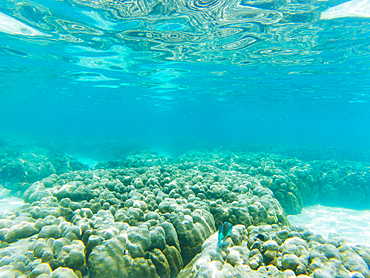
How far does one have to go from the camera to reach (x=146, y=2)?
8.48 m

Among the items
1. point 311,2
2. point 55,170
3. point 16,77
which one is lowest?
point 55,170

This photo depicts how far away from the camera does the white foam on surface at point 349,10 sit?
332 inches

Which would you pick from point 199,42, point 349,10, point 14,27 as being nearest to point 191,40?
point 199,42

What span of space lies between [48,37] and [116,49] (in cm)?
412

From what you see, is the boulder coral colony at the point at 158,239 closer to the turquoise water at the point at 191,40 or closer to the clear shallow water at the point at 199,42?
the clear shallow water at the point at 199,42

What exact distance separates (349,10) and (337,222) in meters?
9.75

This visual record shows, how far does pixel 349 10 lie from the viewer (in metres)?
8.85

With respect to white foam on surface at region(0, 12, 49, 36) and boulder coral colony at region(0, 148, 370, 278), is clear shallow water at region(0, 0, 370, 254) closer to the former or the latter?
white foam on surface at region(0, 12, 49, 36)

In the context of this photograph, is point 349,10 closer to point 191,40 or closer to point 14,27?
point 191,40

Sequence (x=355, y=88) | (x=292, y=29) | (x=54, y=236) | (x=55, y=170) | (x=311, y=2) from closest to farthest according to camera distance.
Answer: (x=54, y=236)
(x=311, y=2)
(x=292, y=29)
(x=55, y=170)
(x=355, y=88)

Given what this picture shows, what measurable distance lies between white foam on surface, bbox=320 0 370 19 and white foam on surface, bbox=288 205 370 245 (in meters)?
9.70

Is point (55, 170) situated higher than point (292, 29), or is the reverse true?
point (292, 29)

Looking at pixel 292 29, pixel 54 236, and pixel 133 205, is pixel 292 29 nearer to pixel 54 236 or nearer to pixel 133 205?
pixel 133 205

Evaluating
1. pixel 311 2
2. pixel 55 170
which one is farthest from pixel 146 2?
pixel 55 170
